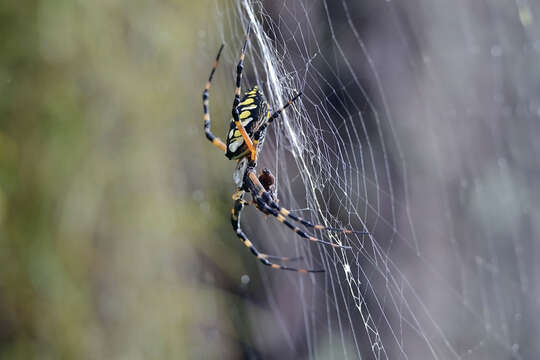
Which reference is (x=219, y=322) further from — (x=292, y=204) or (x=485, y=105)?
(x=485, y=105)

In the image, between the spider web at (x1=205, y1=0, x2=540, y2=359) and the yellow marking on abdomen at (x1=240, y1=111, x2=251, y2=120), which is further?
the spider web at (x1=205, y1=0, x2=540, y2=359)

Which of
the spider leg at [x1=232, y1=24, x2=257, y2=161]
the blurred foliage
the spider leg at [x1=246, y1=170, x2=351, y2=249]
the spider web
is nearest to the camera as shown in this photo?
the spider leg at [x1=232, y1=24, x2=257, y2=161]

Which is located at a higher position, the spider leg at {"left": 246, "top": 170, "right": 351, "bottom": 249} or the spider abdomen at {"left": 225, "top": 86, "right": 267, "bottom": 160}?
the spider abdomen at {"left": 225, "top": 86, "right": 267, "bottom": 160}

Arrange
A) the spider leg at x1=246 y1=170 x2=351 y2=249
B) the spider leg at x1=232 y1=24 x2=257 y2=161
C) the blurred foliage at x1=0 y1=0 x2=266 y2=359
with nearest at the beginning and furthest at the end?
the spider leg at x1=232 y1=24 x2=257 y2=161 < the spider leg at x1=246 y1=170 x2=351 y2=249 < the blurred foliage at x1=0 y1=0 x2=266 y2=359

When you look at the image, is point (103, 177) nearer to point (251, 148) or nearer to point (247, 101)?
point (251, 148)

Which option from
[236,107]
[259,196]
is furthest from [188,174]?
[236,107]

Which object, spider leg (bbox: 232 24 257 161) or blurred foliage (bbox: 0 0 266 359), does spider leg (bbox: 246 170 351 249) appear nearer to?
spider leg (bbox: 232 24 257 161)

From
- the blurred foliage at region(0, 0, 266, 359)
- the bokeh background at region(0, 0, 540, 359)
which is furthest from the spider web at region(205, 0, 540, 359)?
the blurred foliage at region(0, 0, 266, 359)

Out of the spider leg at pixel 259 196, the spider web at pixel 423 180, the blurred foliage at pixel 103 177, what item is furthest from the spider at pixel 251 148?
the blurred foliage at pixel 103 177
